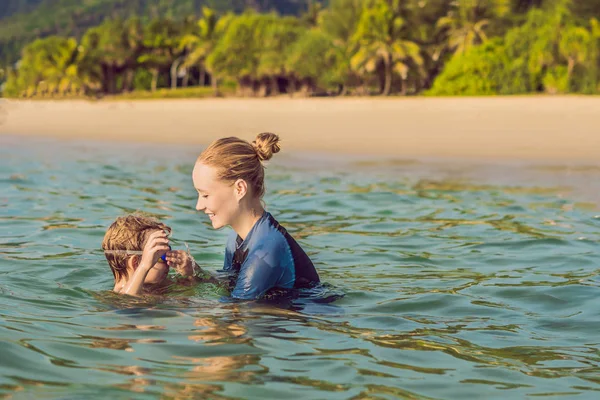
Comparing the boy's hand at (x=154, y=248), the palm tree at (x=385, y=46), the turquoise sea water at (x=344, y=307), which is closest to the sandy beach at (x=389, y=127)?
the turquoise sea water at (x=344, y=307)

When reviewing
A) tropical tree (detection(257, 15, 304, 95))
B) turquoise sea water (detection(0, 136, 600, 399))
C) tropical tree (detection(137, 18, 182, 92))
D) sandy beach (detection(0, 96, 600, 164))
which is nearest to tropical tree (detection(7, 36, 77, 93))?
tropical tree (detection(137, 18, 182, 92))

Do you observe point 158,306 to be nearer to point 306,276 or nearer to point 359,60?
point 306,276

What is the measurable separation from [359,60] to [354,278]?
156ft

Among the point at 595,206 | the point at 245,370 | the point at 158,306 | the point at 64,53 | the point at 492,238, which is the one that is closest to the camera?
the point at 245,370

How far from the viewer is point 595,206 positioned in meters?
10.4

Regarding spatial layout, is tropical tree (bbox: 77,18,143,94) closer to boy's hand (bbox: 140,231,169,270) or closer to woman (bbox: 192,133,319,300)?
boy's hand (bbox: 140,231,169,270)

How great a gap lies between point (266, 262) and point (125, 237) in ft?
3.49

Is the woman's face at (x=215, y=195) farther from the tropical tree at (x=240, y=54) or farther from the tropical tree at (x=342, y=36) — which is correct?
the tropical tree at (x=240, y=54)

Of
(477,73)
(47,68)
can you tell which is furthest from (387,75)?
(47,68)

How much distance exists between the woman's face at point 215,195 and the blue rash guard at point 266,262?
0.62ft

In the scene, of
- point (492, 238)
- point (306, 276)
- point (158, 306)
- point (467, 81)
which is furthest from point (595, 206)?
point (467, 81)

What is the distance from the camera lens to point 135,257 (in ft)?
18.9

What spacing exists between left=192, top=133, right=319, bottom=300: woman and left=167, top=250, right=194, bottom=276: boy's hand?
455 mm

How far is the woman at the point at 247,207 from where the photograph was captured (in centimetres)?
518
